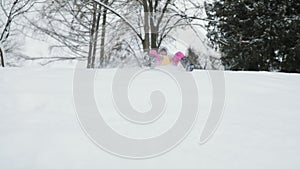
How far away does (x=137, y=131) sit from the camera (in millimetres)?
2287

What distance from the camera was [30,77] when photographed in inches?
144

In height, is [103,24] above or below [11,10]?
below

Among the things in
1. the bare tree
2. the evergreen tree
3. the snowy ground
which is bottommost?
the snowy ground

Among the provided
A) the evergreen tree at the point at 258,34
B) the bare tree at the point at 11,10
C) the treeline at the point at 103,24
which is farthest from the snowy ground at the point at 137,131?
the bare tree at the point at 11,10

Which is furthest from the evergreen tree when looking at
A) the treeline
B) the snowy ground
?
the snowy ground

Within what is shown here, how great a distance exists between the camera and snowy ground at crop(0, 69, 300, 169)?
190 cm

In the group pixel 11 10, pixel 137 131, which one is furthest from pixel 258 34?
pixel 11 10

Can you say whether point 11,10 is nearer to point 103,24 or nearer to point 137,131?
point 103,24

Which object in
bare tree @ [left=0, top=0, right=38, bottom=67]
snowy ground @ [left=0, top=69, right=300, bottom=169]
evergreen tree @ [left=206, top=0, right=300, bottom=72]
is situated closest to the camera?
snowy ground @ [left=0, top=69, right=300, bottom=169]

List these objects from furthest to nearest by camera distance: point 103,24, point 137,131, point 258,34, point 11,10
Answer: point 11,10
point 103,24
point 258,34
point 137,131

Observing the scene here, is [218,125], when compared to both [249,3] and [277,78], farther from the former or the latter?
[249,3]

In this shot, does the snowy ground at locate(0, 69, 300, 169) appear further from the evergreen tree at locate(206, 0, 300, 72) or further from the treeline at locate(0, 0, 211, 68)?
the evergreen tree at locate(206, 0, 300, 72)

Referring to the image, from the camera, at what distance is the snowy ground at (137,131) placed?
190cm

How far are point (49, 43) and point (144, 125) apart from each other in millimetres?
13341
